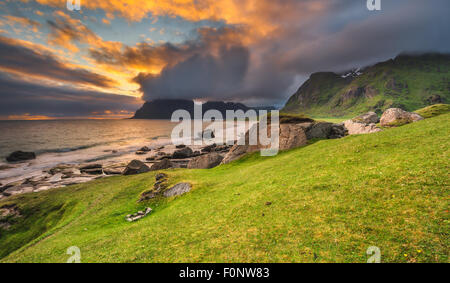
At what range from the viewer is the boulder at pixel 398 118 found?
42.7 metres

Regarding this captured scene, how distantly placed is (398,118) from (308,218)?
165ft

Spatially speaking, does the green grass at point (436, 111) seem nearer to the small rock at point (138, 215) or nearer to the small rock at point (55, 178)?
the small rock at point (138, 215)

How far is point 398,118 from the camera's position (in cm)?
4488

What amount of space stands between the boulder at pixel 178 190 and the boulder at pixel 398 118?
48065 millimetres

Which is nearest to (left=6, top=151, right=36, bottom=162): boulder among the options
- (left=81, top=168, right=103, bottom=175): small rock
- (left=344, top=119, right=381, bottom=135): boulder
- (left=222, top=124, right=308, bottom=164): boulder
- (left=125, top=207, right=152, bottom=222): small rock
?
(left=81, top=168, right=103, bottom=175): small rock

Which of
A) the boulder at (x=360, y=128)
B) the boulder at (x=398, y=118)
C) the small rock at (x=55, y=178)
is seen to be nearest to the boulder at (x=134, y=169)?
the small rock at (x=55, y=178)

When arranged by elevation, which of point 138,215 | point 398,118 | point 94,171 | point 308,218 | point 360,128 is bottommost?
point 94,171

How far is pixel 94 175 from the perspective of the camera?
54125 mm

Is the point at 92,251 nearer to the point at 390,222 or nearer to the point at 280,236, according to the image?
the point at 280,236

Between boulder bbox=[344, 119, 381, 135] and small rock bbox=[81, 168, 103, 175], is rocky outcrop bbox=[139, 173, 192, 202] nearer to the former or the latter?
small rock bbox=[81, 168, 103, 175]

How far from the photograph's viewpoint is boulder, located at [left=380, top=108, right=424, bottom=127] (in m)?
42.7

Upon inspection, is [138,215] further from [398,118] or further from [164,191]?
[398,118]

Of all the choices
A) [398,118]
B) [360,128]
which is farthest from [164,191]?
[398,118]
